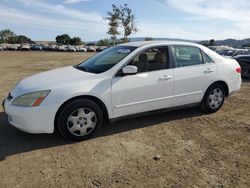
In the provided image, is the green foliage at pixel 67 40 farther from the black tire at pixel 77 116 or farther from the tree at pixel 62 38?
the black tire at pixel 77 116

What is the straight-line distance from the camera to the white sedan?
391 cm

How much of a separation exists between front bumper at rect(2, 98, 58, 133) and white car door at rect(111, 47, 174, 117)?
3.38 feet

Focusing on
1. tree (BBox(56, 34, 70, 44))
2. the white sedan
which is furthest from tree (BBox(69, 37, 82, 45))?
the white sedan

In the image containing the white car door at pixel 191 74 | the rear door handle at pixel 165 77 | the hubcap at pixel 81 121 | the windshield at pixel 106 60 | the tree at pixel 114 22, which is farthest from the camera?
the tree at pixel 114 22

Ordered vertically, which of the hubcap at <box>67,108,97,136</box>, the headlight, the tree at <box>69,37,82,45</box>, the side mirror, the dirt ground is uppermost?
the tree at <box>69,37,82,45</box>

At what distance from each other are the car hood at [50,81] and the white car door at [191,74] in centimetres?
166

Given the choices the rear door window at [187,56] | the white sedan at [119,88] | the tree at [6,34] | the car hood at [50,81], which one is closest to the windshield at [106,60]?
the white sedan at [119,88]

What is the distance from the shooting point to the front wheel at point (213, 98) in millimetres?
5352

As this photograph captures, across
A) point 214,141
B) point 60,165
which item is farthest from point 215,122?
point 60,165

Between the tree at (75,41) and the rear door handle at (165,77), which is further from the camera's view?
the tree at (75,41)

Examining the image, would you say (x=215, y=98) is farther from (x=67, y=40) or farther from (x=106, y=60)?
(x=67, y=40)

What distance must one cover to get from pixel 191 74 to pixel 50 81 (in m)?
2.62

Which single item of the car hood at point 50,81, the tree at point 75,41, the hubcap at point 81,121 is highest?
the tree at point 75,41

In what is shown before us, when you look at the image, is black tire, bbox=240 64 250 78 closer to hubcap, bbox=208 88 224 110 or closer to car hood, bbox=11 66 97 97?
hubcap, bbox=208 88 224 110
